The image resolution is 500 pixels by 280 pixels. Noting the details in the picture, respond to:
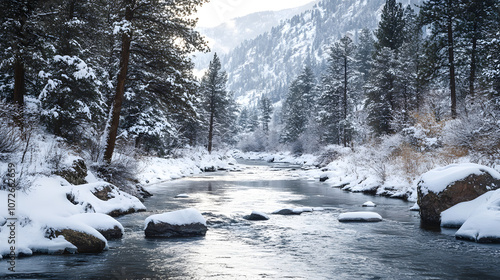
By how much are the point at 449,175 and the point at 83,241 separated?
10.9 m

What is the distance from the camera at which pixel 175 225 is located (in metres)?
10.1

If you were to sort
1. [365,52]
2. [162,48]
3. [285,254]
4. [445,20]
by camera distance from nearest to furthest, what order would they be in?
1. [285,254]
2. [162,48]
3. [445,20]
4. [365,52]

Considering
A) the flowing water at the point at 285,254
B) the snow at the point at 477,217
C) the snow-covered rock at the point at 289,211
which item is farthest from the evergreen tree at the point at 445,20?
the snow-covered rock at the point at 289,211

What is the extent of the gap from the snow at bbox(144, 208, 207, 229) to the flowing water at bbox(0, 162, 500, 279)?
19.0 inches

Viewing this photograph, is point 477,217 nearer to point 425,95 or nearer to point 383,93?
point 425,95

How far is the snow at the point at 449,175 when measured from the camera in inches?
471

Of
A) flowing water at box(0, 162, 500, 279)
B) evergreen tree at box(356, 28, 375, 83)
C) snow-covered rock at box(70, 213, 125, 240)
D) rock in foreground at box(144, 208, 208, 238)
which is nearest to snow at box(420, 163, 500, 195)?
flowing water at box(0, 162, 500, 279)

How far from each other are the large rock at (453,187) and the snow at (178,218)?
730cm

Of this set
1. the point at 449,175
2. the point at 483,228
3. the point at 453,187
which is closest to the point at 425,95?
the point at 449,175

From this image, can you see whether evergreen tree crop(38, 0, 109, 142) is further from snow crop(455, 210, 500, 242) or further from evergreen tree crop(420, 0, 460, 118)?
evergreen tree crop(420, 0, 460, 118)

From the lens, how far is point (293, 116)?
67.9 meters

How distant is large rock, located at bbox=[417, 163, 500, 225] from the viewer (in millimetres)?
11672

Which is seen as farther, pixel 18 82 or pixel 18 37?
pixel 18 82

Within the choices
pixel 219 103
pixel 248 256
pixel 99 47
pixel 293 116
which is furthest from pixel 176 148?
pixel 293 116
